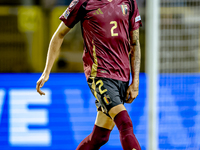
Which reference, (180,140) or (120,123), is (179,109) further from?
(120,123)

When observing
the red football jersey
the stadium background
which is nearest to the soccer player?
the red football jersey

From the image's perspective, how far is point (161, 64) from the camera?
5141 mm

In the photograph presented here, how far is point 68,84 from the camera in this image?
5.66 meters

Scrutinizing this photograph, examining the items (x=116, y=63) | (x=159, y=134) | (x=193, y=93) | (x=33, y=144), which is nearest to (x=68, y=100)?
(x=33, y=144)

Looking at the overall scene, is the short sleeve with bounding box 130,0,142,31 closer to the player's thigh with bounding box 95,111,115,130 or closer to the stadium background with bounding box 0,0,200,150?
the player's thigh with bounding box 95,111,115,130

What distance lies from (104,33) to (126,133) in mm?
875

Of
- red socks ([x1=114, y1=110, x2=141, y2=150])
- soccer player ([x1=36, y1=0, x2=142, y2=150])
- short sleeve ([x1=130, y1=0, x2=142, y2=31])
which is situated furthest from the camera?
short sleeve ([x1=130, y1=0, x2=142, y2=31])

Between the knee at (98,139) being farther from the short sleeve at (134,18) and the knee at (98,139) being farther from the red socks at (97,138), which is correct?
the short sleeve at (134,18)

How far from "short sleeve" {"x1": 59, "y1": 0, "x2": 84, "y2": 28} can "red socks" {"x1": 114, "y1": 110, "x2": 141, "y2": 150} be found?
3.06 ft

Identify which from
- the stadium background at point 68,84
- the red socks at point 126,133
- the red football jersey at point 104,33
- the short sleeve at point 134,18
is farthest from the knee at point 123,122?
the stadium background at point 68,84

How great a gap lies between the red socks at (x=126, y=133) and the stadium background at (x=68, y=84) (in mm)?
2588

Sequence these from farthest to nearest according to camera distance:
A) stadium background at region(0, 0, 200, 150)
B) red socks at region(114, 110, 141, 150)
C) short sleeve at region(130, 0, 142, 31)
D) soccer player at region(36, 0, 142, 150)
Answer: stadium background at region(0, 0, 200, 150)
short sleeve at region(130, 0, 142, 31)
soccer player at region(36, 0, 142, 150)
red socks at region(114, 110, 141, 150)

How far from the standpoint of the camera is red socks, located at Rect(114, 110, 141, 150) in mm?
2659

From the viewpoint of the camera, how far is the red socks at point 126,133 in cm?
266
